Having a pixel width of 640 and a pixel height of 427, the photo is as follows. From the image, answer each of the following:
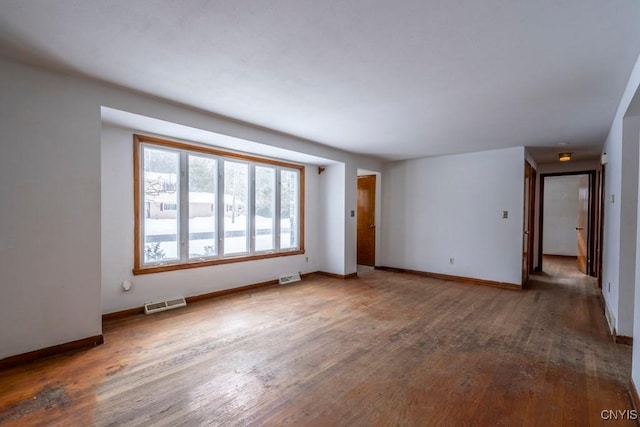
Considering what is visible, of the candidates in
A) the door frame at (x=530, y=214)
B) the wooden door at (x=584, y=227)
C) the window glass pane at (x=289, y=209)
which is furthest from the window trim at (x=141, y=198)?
the wooden door at (x=584, y=227)

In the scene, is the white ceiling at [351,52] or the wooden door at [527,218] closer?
the white ceiling at [351,52]

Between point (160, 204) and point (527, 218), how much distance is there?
6140 mm

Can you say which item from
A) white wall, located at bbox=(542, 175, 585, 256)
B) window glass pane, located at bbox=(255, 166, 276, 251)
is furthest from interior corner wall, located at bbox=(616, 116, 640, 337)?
white wall, located at bbox=(542, 175, 585, 256)

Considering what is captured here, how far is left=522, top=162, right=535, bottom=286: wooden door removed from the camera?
207 inches

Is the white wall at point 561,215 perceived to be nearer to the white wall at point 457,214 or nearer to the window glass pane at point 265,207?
the white wall at point 457,214

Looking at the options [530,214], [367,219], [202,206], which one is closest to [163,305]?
[202,206]

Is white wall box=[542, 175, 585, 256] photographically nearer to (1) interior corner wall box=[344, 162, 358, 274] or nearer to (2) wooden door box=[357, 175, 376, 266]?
(2) wooden door box=[357, 175, 376, 266]

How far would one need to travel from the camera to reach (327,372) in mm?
2400

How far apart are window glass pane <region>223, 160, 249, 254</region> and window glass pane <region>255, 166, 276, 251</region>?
0.76 ft

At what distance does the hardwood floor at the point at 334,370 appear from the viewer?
1906 millimetres

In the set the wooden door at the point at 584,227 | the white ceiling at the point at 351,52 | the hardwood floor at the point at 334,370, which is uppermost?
the white ceiling at the point at 351,52

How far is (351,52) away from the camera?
2.19 m

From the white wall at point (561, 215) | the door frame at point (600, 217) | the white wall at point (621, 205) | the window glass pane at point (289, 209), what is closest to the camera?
the white wall at point (621, 205)

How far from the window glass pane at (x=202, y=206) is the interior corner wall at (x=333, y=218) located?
230 cm
